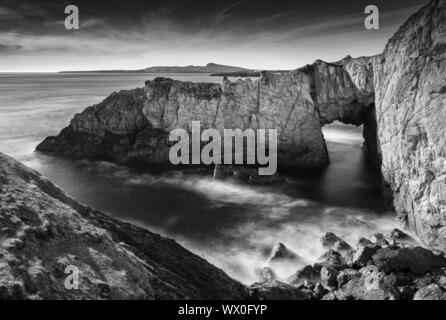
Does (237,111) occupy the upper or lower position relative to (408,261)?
upper

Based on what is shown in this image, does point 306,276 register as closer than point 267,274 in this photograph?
Yes

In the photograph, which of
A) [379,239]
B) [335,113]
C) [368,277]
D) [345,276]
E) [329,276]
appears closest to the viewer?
[368,277]

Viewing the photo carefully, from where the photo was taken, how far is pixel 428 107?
32.8 metres

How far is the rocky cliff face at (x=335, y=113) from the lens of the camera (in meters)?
32.8

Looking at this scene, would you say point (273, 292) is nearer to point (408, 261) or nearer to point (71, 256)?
point (71, 256)

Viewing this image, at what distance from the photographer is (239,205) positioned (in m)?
45.0

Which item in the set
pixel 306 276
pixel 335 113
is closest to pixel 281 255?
pixel 306 276

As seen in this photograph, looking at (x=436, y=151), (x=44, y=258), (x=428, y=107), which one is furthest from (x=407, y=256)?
(x=44, y=258)

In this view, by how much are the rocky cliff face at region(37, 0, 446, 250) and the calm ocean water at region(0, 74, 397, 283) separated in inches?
154

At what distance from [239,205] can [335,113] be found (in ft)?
86.2

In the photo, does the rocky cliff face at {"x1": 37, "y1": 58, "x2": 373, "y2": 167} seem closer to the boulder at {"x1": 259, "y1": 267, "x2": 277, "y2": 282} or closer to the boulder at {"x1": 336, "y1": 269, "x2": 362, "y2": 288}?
the boulder at {"x1": 259, "y1": 267, "x2": 277, "y2": 282}

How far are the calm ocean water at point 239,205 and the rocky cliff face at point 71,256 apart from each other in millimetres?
15403

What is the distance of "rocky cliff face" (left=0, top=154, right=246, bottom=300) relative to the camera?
1162 cm
